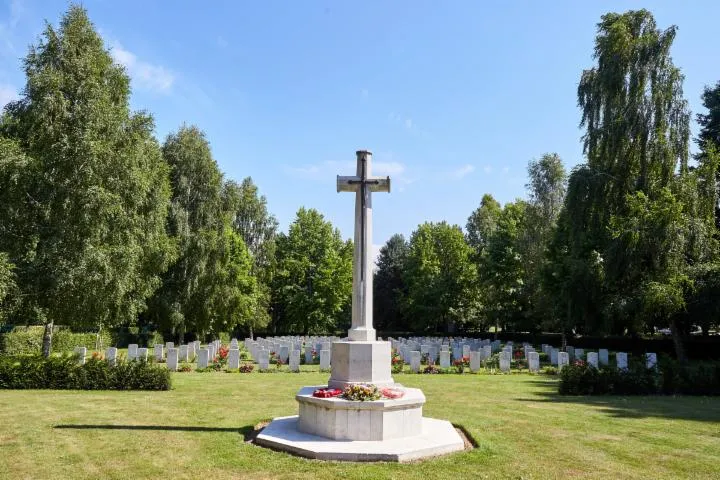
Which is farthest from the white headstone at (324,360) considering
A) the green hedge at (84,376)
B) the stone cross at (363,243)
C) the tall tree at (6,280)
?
the stone cross at (363,243)

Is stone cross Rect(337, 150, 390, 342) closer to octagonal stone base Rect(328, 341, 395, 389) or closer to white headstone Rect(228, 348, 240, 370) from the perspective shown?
octagonal stone base Rect(328, 341, 395, 389)

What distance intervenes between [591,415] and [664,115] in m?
16.6

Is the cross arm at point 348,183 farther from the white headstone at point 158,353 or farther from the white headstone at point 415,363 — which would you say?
the white headstone at point 158,353

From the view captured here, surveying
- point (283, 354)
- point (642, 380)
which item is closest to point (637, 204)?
point (642, 380)

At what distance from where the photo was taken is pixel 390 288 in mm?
54250

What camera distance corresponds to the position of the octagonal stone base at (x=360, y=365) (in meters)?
7.93

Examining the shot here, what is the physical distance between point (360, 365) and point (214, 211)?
23.7m

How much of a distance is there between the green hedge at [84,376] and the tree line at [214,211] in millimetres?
2638

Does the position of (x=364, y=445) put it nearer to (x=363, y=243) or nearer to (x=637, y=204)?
(x=363, y=243)

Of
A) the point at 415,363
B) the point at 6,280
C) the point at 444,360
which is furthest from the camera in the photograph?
the point at 444,360

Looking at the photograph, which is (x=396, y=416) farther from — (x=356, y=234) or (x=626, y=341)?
(x=626, y=341)

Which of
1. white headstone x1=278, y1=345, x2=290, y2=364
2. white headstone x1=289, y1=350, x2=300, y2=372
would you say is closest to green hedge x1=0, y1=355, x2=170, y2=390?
white headstone x1=289, y1=350, x2=300, y2=372

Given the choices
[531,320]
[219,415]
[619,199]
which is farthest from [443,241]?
[219,415]

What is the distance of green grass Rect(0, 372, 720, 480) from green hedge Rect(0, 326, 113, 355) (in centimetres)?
1209
